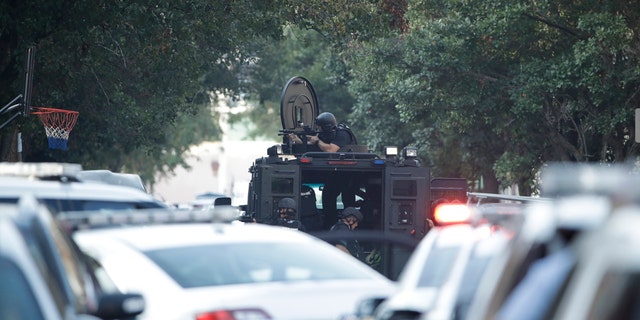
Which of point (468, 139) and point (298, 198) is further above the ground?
point (468, 139)

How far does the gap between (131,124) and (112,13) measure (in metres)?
10.3

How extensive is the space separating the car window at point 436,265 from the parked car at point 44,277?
145 centimetres

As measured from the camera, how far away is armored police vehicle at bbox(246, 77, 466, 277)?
18.1 meters

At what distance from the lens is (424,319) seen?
233 inches

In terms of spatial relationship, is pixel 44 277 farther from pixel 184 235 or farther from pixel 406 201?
pixel 406 201

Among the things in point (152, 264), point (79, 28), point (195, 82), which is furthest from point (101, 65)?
point (152, 264)

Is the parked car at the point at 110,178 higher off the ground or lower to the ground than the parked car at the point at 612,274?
higher

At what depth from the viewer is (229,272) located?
26.4 feet

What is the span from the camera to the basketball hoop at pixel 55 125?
2464 cm

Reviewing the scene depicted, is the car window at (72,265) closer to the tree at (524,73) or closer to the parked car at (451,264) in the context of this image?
the parked car at (451,264)

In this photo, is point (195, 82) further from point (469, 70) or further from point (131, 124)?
point (469, 70)

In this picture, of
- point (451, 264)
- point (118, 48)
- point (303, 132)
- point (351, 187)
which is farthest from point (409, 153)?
point (451, 264)

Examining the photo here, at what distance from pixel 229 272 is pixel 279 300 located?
65 cm

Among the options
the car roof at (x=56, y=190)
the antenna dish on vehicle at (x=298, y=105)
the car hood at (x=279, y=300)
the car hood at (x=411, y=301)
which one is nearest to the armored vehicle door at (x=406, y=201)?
the antenna dish on vehicle at (x=298, y=105)
